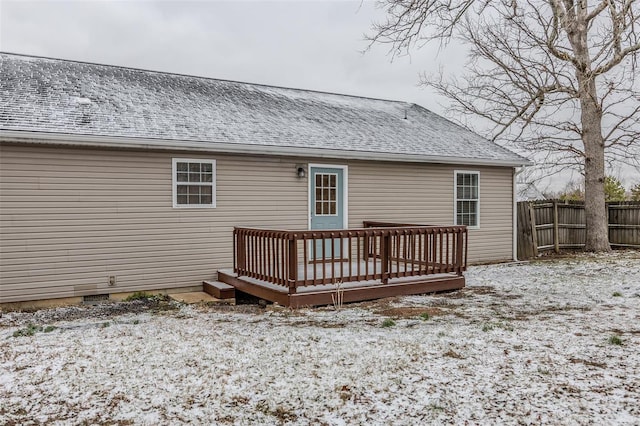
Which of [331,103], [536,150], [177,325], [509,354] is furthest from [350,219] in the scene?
[536,150]

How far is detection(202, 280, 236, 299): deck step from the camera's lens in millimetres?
8266

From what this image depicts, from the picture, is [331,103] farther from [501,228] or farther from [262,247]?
[262,247]

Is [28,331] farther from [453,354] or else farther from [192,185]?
[453,354]

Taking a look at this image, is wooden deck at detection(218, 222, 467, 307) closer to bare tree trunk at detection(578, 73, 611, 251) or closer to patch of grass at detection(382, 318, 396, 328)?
patch of grass at detection(382, 318, 396, 328)

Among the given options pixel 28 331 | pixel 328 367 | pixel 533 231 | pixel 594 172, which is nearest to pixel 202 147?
pixel 28 331

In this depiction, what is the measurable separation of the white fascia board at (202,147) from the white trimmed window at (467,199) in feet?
2.23

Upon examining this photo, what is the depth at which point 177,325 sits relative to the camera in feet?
20.0

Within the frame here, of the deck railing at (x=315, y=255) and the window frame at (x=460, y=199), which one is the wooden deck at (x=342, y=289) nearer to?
the deck railing at (x=315, y=255)

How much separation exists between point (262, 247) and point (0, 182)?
3861mm

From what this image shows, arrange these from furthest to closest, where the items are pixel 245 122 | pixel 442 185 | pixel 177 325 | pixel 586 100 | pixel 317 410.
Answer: pixel 586 100 < pixel 442 185 < pixel 245 122 < pixel 177 325 < pixel 317 410

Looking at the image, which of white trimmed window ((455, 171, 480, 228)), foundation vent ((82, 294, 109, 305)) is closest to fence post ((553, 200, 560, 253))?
white trimmed window ((455, 171, 480, 228))

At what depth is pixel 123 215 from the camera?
824 cm

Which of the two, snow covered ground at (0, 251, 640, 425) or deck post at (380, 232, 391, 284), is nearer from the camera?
snow covered ground at (0, 251, 640, 425)

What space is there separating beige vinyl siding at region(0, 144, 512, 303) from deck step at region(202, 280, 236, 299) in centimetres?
40
